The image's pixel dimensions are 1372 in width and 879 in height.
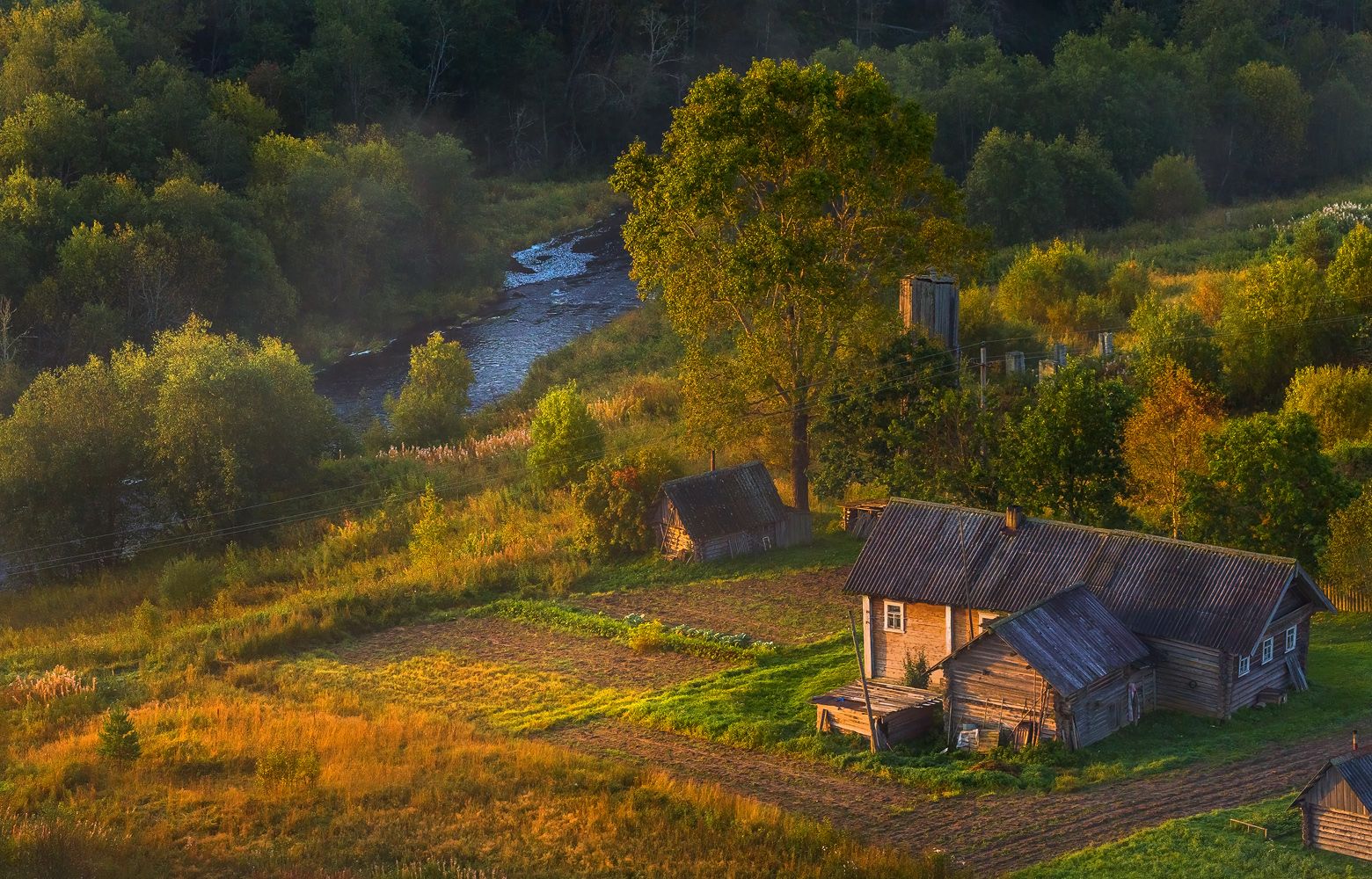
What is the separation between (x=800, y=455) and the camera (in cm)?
4316

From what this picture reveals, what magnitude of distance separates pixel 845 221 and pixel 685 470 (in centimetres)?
880

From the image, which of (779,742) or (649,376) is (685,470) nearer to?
(649,376)

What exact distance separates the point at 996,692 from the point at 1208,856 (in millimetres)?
5950

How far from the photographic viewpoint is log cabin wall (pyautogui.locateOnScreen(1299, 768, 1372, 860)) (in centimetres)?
2280

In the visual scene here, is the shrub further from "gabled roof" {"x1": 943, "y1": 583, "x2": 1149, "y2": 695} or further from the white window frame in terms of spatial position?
"gabled roof" {"x1": 943, "y1": 583, "x2": 1149, "y2": 695}

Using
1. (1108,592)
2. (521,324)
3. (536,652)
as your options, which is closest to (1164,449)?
(1108,592)

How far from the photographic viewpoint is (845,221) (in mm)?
42500

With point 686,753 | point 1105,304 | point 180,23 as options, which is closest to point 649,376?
point 1105,304

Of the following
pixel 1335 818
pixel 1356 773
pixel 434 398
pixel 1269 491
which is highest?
pixel 434 398

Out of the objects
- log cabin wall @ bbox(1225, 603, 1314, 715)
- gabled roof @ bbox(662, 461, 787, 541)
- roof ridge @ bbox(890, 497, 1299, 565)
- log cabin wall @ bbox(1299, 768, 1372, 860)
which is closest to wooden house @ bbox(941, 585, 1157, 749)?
log cabin wall @ bbox(1225, 603, 1314, 715)

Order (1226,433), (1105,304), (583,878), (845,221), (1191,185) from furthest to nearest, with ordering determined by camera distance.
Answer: (1191,185)
(1105,304)
(845,221)
(1226,433)
(583,878)

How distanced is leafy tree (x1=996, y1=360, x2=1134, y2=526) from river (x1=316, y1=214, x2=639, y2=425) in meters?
29.1

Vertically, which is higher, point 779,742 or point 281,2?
point 281,2

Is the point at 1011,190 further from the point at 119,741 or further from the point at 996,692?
the point at 119,741
